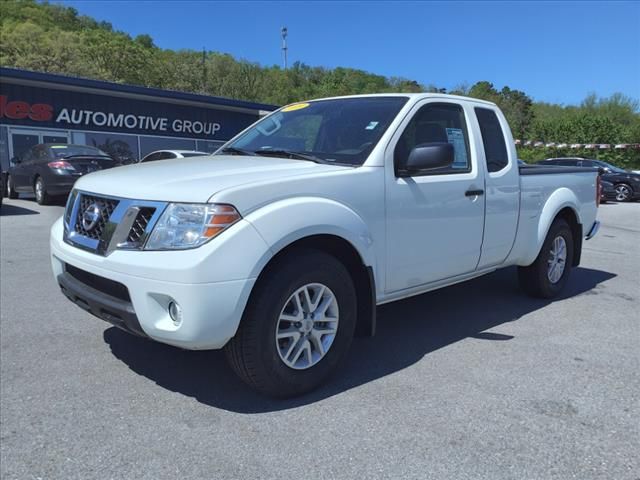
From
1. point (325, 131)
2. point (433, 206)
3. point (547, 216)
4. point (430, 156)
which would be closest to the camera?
point (430, 156)

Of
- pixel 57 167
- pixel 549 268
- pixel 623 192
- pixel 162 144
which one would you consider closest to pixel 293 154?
pixel 549 268

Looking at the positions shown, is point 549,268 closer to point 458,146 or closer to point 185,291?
point 458,146

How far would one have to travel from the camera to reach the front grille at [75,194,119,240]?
10.1 feet

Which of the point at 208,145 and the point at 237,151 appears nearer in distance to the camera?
the point at 237,151

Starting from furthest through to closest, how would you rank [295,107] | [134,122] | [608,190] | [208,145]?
[208,145] < [134,122] < [608,190] < [295,107]

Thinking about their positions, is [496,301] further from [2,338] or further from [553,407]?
[2,338]

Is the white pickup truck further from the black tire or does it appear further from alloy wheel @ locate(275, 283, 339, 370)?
the black tire

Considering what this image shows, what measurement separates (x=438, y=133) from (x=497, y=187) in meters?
0.75

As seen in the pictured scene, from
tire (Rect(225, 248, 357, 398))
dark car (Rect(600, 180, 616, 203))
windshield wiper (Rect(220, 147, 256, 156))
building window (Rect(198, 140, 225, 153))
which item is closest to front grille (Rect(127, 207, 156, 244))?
tire (Rect(225, 248, 357, 398))

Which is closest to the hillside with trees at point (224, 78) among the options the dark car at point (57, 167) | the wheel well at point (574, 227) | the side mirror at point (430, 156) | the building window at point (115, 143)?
the building window at point (115, 143)

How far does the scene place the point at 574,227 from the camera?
5.74 meters

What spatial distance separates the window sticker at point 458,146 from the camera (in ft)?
13.9

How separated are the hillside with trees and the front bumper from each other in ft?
124

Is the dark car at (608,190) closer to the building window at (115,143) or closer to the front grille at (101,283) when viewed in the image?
the building window at (115,143)
